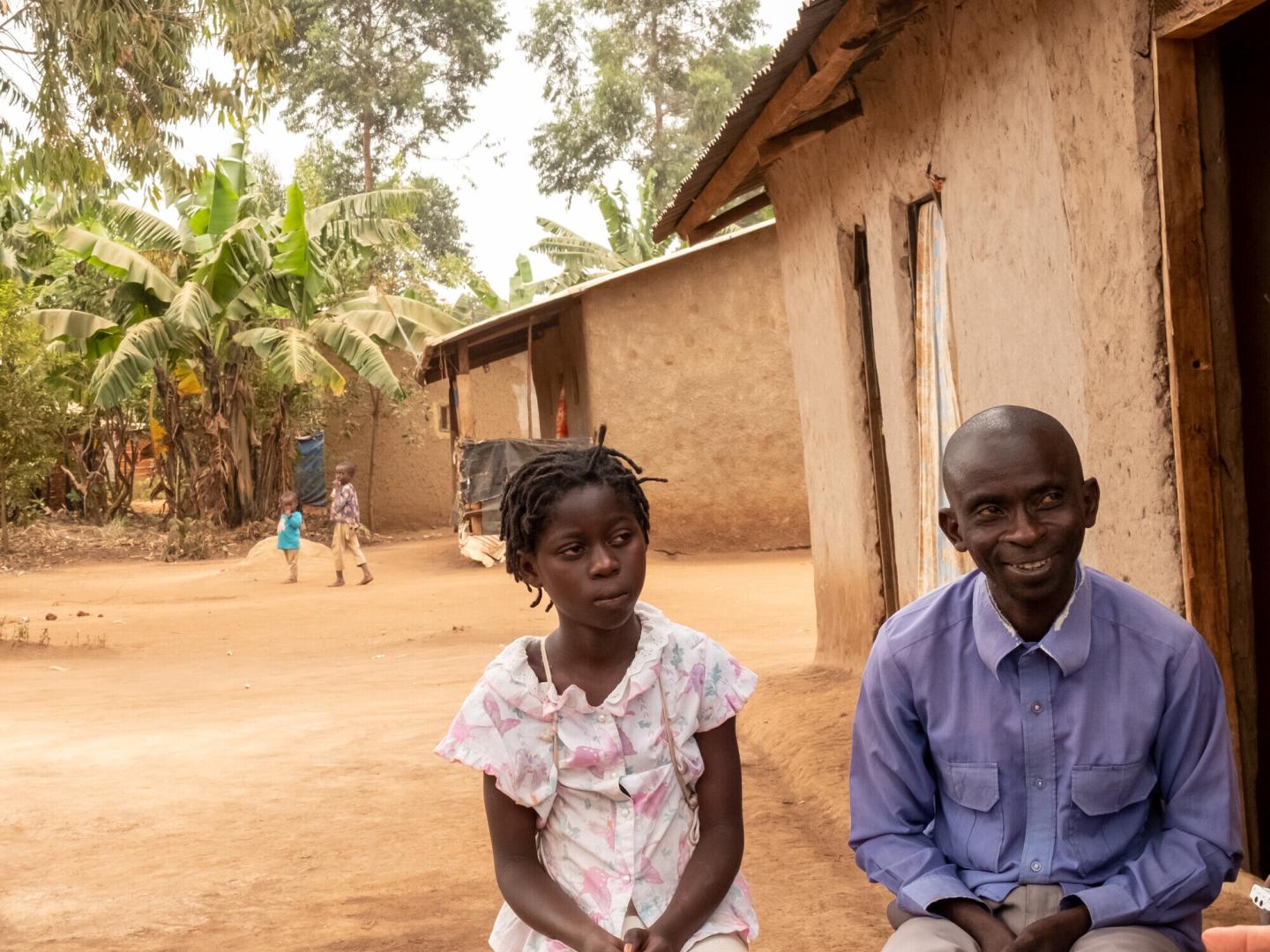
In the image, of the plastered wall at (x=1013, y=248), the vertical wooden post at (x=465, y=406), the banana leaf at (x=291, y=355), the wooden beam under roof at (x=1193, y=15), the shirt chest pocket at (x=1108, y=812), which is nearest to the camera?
the shirt chest pocket at (x=1108, y=812)

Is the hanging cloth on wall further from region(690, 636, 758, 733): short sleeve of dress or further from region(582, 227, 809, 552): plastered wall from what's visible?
region(582, 227, 809, 552): plastered wall

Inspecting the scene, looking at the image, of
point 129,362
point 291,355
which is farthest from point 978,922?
point 129,362

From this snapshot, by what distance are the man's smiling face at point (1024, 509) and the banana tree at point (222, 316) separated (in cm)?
1759

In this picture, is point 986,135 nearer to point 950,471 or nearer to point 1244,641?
point 1244,641

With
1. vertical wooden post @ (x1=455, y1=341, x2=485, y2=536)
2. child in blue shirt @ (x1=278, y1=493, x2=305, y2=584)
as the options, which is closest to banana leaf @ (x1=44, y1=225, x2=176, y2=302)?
child in blue shirt @ (x1=278, y1=493, x2=305, y2=584)

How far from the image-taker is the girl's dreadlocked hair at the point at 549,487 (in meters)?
2.49

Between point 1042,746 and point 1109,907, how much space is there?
26 cm

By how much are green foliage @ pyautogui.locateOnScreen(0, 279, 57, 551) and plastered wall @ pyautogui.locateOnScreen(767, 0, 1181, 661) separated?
14.2m

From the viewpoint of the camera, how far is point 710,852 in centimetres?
241

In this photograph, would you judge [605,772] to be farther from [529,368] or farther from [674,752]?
[529,368]

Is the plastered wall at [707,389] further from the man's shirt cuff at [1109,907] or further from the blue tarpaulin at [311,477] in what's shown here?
the man's shirt cuff at [1109,907]

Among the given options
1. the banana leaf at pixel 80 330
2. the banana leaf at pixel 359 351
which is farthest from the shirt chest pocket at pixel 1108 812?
the banana leaf at pixel 80 330

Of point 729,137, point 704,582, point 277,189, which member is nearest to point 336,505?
point 704,582

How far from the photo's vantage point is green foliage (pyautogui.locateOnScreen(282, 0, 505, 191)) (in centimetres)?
3372
